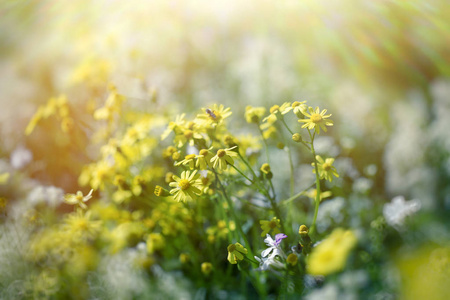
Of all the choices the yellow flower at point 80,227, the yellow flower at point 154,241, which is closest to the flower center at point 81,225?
the yellow flower at point 80,227

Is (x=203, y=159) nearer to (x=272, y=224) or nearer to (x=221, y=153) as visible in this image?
(x=221, y=153)

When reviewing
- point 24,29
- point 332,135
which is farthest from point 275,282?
point 24,29

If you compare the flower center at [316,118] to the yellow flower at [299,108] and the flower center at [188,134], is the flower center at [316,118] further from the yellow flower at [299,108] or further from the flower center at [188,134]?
the flower center at [188,134]

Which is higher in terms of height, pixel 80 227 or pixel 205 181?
pixel 205 181

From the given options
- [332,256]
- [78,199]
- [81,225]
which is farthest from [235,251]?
[81,225]

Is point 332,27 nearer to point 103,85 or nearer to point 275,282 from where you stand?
point 103,85
